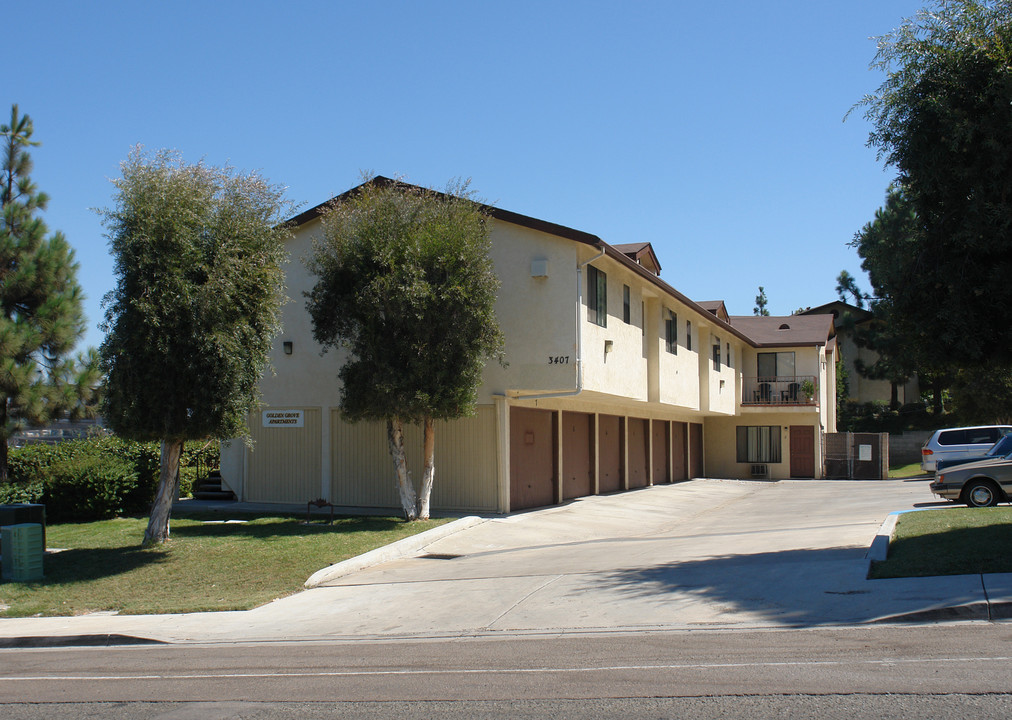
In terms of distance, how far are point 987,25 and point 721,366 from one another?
2396 cm

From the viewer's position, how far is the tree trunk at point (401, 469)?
60.1 feet

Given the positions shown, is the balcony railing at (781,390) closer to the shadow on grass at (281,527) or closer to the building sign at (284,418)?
the building sign at (284,418)

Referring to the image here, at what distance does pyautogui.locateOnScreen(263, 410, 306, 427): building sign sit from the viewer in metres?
22.2

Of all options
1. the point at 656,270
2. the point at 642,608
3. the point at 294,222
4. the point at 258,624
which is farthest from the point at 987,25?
the point at 656,270

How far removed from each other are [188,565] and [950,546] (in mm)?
11905

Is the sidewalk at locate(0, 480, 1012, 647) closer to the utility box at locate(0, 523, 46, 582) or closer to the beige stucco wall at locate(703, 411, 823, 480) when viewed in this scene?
the utility box at locate(0, 523, 46, 582)

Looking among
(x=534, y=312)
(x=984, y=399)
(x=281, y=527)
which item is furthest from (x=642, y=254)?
(x=984, y=399)

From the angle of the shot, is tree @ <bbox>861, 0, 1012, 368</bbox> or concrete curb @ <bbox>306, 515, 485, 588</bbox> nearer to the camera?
tree @ <bbox>861, 0, 1012, 368</bbox>

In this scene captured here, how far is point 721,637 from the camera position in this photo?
848 cm

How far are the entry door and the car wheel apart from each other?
65.1 feet

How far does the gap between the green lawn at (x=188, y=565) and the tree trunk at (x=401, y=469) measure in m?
0.40

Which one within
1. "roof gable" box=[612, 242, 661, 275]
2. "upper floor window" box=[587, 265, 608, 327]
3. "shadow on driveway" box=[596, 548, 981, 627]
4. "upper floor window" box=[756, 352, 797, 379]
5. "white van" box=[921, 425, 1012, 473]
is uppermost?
"roof gable" box=[612, 242, 661, 275]

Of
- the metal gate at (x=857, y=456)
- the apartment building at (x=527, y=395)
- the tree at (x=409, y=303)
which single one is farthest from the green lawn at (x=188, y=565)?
the metal gate at (x=857, y=456)

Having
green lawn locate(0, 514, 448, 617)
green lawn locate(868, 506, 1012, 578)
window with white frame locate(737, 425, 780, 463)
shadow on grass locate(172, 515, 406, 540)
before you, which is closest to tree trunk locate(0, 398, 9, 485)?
green lawn locate(0, 514, 448, 617)
